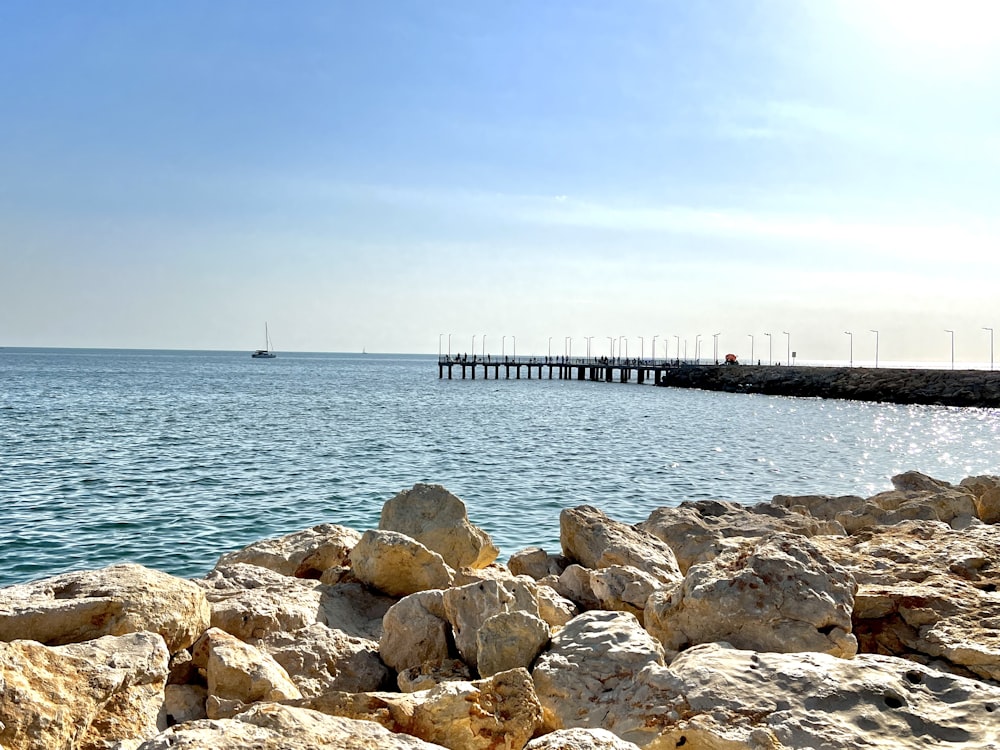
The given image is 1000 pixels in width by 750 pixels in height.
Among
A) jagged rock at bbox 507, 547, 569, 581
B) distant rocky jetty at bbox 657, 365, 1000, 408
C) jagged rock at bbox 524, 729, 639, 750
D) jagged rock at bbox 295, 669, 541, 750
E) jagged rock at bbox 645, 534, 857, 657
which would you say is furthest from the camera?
distant rocky jetty at bbox 657, 365, 1000, 408

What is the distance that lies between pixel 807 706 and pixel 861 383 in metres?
71.3

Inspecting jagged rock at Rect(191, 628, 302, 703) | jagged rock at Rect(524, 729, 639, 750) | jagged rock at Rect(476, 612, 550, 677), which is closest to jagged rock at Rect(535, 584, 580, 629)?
jagged rock at Rect(476, 612, 550, 677)

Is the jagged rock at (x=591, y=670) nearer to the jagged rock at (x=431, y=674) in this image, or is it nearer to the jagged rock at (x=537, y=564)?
the jagged rock at (x=431, y=674)

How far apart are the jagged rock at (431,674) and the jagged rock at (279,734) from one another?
71.9 inches

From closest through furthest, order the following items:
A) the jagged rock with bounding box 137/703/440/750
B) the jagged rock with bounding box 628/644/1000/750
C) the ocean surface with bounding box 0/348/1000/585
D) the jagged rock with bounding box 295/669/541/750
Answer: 1. the jagged rock with bounding box 137/703/440/750
2. the jagged rock with bounding box 628/644/1000/750
3. the jagged rock with bounding box 295/669/541/750
4. the ocean surface with bounding box 0/348/1000/585

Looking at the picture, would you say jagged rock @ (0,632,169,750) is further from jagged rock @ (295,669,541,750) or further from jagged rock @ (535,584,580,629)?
jagged rock @ (535,584,580,629)

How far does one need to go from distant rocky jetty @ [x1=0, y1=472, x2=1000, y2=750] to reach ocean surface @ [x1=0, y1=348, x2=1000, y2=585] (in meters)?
6.20

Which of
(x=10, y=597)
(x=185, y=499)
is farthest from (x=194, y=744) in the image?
(x=185, y=499)

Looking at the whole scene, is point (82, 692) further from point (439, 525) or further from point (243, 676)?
point (439, 525)

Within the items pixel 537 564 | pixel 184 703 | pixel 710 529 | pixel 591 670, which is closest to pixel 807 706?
pixel 591 670

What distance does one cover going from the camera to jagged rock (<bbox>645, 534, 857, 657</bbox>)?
17.0ft

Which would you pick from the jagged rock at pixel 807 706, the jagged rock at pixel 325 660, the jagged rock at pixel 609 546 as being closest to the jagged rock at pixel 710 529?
the jagged rock at pixel 609 546

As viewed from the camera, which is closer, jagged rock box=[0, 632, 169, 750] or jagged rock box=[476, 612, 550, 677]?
jagged rock box=[0, 632, 169, 750]

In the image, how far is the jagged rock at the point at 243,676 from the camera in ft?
15.4
